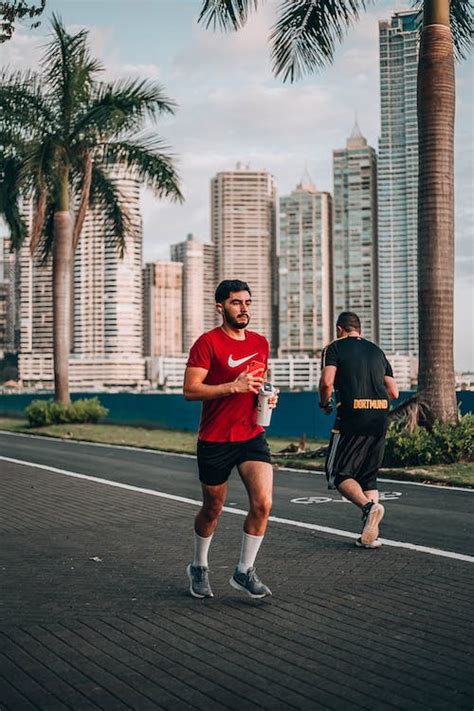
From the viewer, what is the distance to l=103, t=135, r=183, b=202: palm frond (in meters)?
26.3

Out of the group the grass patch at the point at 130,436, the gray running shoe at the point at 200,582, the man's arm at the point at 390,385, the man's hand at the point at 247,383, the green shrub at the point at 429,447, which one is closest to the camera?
the man's hand at the point at 247,383

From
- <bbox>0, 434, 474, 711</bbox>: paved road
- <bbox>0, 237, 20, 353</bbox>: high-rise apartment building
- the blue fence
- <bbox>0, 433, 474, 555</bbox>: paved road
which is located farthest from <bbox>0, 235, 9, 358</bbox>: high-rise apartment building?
<bbox>0, 434, 474, 711</bbox>: paved road

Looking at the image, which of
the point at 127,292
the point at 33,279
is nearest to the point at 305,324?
the point at 127,292

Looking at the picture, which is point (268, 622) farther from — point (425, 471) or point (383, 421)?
point (425, 471)

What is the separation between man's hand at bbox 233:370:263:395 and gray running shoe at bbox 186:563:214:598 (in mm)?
1339

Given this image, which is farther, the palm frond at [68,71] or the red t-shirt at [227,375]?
the palm frond at [68,71]

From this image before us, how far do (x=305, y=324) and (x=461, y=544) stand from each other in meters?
137

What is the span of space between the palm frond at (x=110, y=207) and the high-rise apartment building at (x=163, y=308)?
136m

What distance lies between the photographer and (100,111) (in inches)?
1018

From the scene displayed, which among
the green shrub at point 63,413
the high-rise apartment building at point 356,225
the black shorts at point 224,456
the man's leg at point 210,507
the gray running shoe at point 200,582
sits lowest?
the green shrub at point 63,413

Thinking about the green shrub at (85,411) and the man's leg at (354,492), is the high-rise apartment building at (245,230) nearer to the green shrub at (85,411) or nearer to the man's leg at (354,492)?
the green shrub at (85,411)

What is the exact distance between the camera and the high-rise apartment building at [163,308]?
167 meters

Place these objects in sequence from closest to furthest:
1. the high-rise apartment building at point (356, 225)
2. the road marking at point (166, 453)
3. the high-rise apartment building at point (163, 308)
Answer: the road marking at point (166, 453) → the high-rise apartment building at point (356, 225) → the high-rise apartment building at point (163, 308)

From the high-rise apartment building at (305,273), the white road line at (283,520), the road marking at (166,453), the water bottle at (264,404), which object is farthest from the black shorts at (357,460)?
the high-rise apartment building at (305,273)
